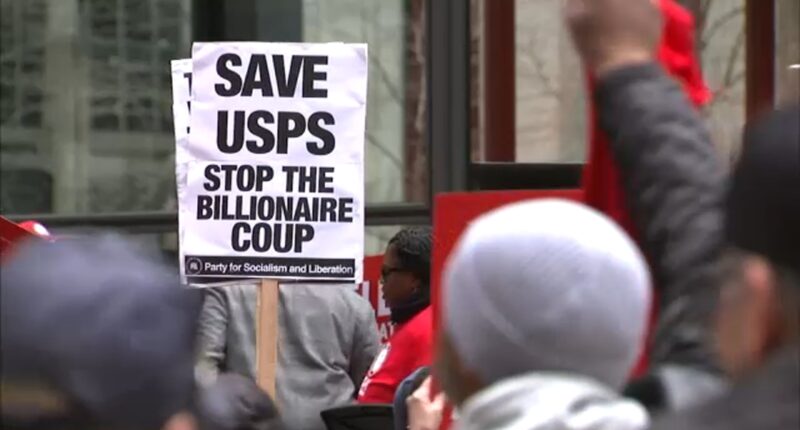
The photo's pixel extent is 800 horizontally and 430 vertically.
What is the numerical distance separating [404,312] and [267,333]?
51 centimetres

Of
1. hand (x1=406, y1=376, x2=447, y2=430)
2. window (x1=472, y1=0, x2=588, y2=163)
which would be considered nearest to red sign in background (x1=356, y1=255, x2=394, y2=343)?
window (x1=472, y1=0, x2=588, y2=163)

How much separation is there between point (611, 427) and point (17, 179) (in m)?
8.39

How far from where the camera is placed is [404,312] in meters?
6.16

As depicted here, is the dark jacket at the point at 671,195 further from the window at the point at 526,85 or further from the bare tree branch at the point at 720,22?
the bare tree branch at the point at 720,22

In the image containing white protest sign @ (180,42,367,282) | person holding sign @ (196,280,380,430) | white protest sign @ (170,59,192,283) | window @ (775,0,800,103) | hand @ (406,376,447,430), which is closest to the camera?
hand @ (406,376,447,430)

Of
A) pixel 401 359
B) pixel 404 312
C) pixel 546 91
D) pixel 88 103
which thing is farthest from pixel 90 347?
pixel 546 91

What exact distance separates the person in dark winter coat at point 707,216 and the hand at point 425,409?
200cm

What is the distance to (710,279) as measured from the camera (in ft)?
6.98

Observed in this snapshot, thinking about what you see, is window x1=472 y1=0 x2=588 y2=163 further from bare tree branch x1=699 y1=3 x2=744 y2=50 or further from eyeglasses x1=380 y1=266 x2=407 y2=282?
eyeglasses x1=380 y1=266 x2=407 y2=282

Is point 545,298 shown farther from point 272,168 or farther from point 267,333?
point 272,168

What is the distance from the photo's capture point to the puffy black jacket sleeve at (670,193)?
2145 millimetres

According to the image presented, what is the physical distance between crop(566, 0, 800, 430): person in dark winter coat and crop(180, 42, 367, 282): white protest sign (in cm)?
424

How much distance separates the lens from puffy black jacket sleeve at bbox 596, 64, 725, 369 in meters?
2.14

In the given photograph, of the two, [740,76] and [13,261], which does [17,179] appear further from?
[13,261]
